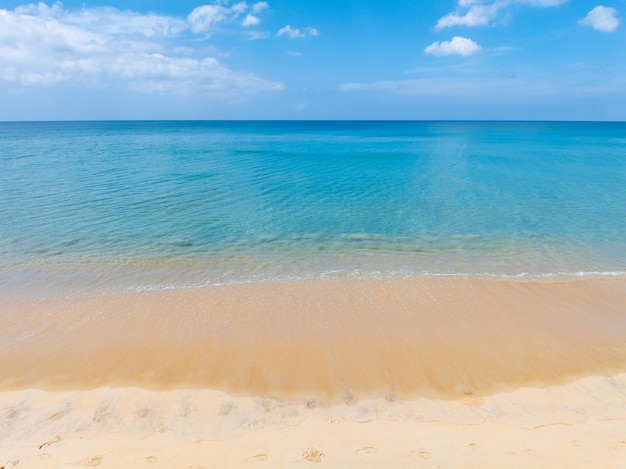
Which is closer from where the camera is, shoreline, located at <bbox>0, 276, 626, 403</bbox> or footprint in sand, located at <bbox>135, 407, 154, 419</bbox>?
footprint in sand, located at <bbox>135, 407, 154, 419</bbox>

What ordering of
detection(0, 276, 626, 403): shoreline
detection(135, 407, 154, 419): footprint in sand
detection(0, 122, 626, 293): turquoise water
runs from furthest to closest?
detection(0, 122, 626, 293): turquoise water → detection(0, 276, 626, 403): shoreline → detection(135, 407, 154, 419): footprint in sand

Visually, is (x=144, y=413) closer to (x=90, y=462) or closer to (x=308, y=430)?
(x=90, y=462)

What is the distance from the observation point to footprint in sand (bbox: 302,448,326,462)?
19.1 ft

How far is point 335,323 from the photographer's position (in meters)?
10.4

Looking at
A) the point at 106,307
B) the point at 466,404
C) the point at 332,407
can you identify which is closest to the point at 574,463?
the point at 466,404

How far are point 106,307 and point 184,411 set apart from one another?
586 cm

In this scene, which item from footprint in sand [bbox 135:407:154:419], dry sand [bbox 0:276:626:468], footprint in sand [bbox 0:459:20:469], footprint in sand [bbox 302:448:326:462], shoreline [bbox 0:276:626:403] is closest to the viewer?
footprint in sand [bbox 0:459:20:469]

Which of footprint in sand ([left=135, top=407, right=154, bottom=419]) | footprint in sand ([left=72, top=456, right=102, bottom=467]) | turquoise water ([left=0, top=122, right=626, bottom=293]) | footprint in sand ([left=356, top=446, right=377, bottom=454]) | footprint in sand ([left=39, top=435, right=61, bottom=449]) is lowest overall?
footprint in sand ([left=135, top=407, right=154, bottom=419])

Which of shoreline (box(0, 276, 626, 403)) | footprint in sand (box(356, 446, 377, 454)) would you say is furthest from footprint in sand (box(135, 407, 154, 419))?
footprint in sand (box(356, 446, 377, 454))

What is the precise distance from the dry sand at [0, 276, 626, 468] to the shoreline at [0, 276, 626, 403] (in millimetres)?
49

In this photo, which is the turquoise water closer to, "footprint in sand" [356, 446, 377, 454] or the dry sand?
the dry sand

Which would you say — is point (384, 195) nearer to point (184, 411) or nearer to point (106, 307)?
point (106, 307)

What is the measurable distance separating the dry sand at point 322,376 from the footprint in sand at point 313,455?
2 centimetres

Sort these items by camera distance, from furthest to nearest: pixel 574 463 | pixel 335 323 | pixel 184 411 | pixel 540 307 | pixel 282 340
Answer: pixel 540 307 < pixel 335 323 < pixel 282 340 < pixel 184 411 < pixel 574 463
